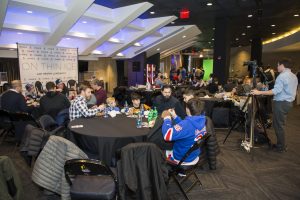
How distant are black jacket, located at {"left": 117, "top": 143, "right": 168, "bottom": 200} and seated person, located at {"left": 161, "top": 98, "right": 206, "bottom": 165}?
1.15ft

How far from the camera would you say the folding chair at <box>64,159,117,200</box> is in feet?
6.55

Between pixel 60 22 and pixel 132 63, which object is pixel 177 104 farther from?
pixel 132 63

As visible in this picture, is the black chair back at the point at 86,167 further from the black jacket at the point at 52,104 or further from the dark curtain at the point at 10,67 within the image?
the dark curtain at the point at 10,67

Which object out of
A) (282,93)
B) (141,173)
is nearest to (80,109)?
(141,173)

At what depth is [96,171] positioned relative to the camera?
2.07 metres

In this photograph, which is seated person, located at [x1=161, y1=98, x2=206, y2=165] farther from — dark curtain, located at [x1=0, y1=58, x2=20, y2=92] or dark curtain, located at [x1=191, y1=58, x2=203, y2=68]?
dark curtain, located at [x1=191, y1=58, x2=203, y2=68]

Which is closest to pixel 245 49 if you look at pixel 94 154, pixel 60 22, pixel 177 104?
pixel 60 22

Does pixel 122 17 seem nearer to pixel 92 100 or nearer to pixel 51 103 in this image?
pixel 92 100

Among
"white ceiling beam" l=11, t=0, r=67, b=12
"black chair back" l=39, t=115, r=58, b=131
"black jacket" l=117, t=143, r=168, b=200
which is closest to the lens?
"black jacket" l=117, t=143, r=168, b=200

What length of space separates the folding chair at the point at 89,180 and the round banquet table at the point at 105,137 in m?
0.44

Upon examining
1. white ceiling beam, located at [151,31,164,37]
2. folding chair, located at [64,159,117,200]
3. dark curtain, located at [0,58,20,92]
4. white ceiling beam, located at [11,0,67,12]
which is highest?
white ceiling beam, located at [151,31,164,37]

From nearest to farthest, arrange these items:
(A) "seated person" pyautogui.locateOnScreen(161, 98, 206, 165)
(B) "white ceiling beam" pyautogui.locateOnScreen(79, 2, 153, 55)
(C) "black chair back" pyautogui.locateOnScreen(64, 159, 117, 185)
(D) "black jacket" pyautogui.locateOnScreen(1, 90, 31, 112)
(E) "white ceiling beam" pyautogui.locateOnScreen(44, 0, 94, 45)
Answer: (C) "black chair back" pyautogui.locateOnScreen(64, 159, 117, 185)
(A) "seated person" pyautogui.locateOnScreen(161, 98, 206, 165)
(D) "black jacket" pyautogui.locateOnScreen(1, 90, 31, 112)
(E) "white ceiling beam" pyautogui.locateOnScreen(44, 0, 94, 45)
(B) "white ceiling beam" pyautogui.locateOnScreen(79, 2, 153, 55)

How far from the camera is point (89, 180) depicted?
7.47 feet

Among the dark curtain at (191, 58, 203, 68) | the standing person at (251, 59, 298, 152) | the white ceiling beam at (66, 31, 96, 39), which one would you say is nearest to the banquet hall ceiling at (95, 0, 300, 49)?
the white ceiling beam at (66, 31, 96, 39)
